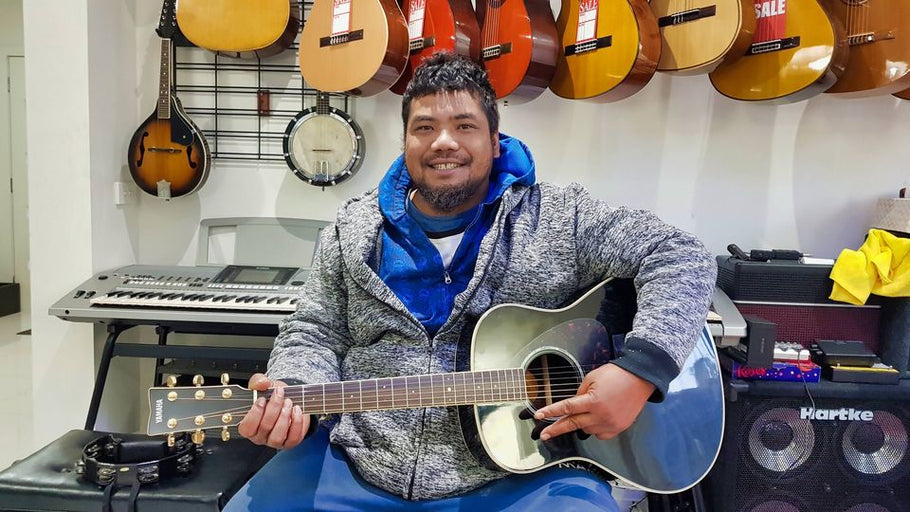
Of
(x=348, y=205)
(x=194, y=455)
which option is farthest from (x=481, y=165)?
(x=194, y=455)

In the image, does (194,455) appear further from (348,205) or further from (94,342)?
(94,342)

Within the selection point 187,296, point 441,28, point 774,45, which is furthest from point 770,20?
point 187,296

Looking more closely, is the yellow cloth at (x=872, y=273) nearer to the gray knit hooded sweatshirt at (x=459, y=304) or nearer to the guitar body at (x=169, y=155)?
the gray knit hooded sweatshirt at (x=459, y=304)

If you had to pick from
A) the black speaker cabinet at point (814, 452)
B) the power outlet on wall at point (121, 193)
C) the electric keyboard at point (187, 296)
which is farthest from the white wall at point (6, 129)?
the black speaker cabinet at point (814, 452)

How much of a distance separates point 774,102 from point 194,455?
2.05 m

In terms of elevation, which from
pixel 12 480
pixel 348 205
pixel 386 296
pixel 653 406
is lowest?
pixel 12 480

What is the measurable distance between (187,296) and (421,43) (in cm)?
117

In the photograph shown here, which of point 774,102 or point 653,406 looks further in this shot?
point 774,102

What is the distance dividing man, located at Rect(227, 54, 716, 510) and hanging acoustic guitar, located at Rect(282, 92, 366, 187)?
926mm

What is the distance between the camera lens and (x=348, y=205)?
58.0 inches

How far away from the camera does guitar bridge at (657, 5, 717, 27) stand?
1.88 m

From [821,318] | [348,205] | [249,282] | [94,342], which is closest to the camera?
[348,205]

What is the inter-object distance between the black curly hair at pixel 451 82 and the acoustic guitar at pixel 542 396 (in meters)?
0.47

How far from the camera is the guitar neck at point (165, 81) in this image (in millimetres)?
2322
